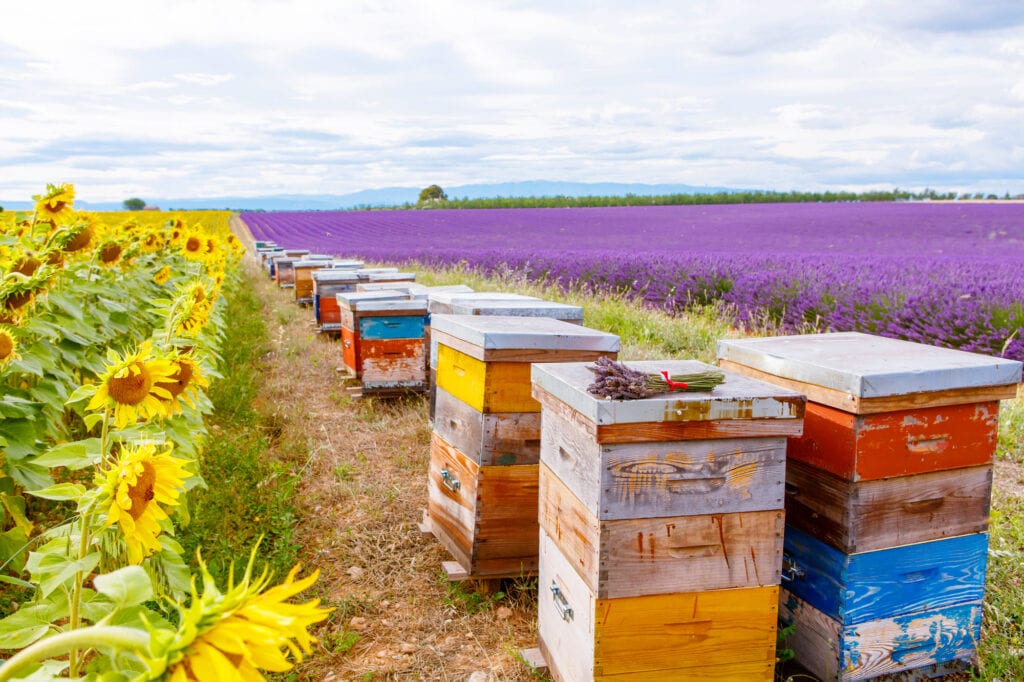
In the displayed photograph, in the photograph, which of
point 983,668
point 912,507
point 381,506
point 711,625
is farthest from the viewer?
point 381,506

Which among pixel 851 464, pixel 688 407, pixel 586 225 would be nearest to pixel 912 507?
pixel 851 464

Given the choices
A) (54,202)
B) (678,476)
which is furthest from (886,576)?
(54,202)

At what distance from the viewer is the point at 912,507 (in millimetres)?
2418

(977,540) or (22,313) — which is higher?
(22,313)

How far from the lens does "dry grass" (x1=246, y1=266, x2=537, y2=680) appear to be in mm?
2832

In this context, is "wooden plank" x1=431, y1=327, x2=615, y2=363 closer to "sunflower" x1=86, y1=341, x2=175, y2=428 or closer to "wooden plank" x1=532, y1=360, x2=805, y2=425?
"wooden plank" x1=532, y1=360, x2=805, y2=425

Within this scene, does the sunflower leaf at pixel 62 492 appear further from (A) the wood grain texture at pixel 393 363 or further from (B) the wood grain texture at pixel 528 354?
(A) the wood grain texture at pixel 393 363

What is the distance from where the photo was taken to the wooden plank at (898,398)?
88.8 inches

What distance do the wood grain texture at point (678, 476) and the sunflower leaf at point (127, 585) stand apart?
1.31m

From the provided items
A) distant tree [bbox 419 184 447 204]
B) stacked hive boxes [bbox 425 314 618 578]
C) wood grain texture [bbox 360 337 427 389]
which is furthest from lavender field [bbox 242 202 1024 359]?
distant tree [bbox 419 184 447 204]

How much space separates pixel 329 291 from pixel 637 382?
708 cm

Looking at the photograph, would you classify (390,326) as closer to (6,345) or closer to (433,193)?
(6,345)

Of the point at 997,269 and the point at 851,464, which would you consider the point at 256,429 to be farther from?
the point at 997,269

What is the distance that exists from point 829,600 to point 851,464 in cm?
47
